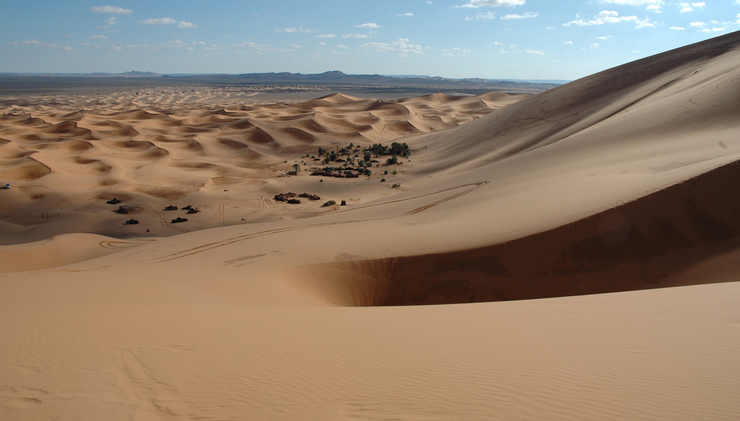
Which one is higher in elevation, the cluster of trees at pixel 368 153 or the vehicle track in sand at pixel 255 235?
the cluster of trees at pixel 368 153

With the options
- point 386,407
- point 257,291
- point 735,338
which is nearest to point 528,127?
point 257,291

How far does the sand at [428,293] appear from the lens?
10.9ft

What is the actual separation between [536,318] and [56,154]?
30.9m

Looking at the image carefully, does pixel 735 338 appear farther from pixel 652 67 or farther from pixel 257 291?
pixel 652 67

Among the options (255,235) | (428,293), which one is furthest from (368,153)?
(428,293)

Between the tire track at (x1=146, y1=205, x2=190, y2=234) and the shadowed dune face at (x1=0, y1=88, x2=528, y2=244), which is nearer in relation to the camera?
the tire track at (x1=146, y1=205, x2=190, y2=234)

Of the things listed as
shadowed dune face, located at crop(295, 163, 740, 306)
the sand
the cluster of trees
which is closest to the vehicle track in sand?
the sand

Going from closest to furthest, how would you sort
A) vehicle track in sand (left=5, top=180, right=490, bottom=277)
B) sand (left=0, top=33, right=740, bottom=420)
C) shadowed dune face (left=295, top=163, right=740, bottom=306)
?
sand (left=0, top=33, right=740, bottom=420) → shadowed dune face (left=295, top=163, right=740, bottom=306) → vehicle track in sand (left=5, top=180, right=490, bottom=277)

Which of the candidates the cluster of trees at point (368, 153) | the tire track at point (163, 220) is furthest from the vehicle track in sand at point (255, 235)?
the cluster of trees at point (368, 153)

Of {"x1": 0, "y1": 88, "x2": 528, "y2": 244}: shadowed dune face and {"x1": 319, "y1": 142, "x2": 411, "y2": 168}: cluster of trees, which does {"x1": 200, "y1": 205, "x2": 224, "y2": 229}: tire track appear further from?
{"x1": 319, "y1": 142, "x2": 411, "y2": 168}: cluster of trees

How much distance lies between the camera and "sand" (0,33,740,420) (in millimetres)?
3316

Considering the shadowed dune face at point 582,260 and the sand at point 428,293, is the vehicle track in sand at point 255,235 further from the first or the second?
the shadowed dune face at point 582,260

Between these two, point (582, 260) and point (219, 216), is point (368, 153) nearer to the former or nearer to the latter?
point (219, 216)

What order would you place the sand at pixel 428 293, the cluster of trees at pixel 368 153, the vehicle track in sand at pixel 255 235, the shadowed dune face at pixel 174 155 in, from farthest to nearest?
the cluster of trees at pixel 368 153, the shadowed dune face at pixel 174 155, the vehicle track in sand at pixel 255 235, the sand at pixel 428 293
